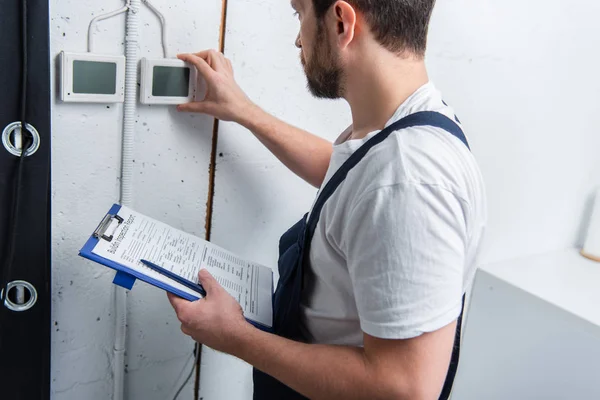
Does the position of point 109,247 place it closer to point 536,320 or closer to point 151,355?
point 151,355

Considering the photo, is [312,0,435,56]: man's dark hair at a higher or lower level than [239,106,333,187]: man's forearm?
higher

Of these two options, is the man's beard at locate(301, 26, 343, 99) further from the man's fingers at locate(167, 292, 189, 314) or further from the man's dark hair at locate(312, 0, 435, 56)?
the man's fingers at locate(167, 292, 189, 314)

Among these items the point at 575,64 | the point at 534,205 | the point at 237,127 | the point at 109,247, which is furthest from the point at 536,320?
the point at 109,247

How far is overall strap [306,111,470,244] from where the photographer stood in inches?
27.7

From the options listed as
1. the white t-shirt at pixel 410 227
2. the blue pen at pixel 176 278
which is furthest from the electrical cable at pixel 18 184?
the white t-shirt at pixel 410 227

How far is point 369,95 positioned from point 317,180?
1.14ft

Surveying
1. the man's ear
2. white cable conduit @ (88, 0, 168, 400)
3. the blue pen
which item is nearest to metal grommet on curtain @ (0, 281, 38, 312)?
white cable conduit @ (88, 0, 168, 400)

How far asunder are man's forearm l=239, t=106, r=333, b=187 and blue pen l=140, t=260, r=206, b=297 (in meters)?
0.34

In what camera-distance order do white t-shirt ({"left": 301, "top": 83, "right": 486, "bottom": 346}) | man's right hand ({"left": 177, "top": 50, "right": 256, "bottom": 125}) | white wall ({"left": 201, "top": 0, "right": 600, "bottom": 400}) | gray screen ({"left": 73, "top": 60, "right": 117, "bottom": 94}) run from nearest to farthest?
white t-shirt ({"left": 301, "top": 83, "right": 486, "bottom": 346}) → gray screen ({"left": 73, "top": 60, "right": 117, "bottom": 94}) → man's right hand ({"left": 177, "top": 50, "right": 256, "bottom": 125}) → white wall ({"left": 201, "top": 0, "right": 600, "bottom": 400})

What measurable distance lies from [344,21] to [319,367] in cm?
44

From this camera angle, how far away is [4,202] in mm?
834

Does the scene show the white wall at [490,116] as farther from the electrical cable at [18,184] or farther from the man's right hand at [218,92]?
the electrical cable at [18,184]

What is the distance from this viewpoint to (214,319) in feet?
2.49

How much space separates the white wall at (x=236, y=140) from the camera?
939 millimetres
